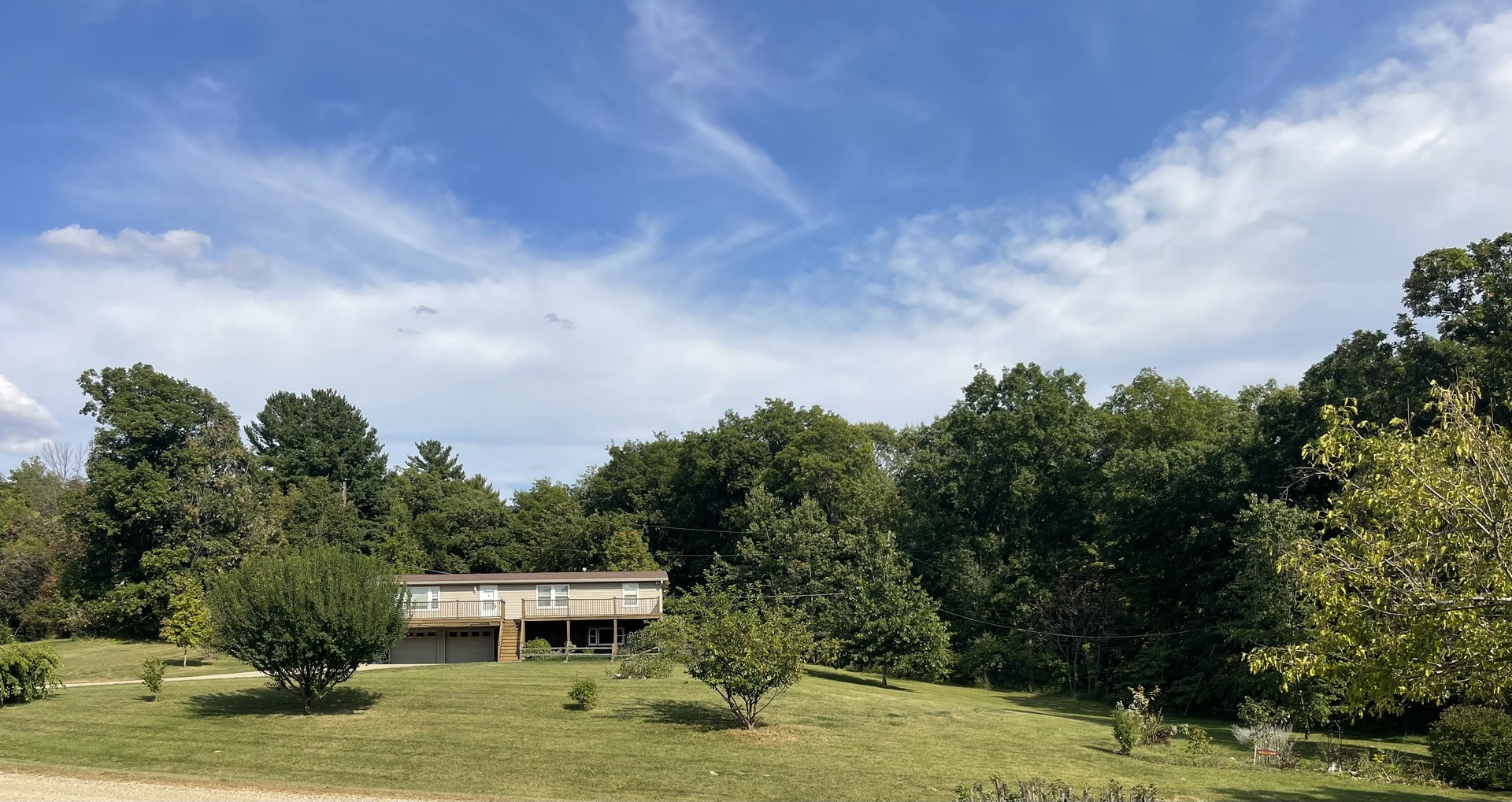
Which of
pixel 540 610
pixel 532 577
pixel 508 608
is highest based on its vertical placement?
pixel 532 577

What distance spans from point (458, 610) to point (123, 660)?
12.7 metres

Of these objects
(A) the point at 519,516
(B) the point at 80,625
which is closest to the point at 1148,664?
(A) the point at 519,516

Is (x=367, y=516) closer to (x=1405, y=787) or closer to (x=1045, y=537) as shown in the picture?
(x=1045, y=537)

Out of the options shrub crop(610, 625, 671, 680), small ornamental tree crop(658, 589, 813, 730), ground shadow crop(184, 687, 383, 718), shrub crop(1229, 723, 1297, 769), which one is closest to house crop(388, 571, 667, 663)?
shrub crop(610, 625, 671, 680)

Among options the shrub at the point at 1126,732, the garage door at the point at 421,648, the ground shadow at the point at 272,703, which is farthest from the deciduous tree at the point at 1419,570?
the garage door at the point at 421,648

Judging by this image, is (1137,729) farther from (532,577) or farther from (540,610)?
(532,577)

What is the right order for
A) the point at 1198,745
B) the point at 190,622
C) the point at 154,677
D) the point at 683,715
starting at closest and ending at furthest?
the point at 1198,745 < the point at 683,715 < the point at 154,677 < the point at 190,622

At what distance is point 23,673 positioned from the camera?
22.7 metres

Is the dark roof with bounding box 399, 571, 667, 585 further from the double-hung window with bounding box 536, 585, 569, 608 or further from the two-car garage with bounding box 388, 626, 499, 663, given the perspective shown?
the two-car garage with bounding box 388, 626, 499, 663

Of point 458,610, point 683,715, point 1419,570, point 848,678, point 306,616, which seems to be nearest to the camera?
point 1419,570

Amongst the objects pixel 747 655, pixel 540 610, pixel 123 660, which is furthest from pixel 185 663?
pixel 747 655

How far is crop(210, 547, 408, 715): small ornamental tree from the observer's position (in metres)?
21.3

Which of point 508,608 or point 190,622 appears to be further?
point 508,608

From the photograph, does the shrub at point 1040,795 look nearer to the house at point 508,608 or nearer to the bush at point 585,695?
the bush at point 585,695
